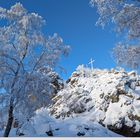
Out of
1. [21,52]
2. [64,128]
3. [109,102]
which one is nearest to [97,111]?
[109,102]

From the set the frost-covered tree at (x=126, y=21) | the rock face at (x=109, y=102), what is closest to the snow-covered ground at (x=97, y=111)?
the rock face at (x=109, y=102)

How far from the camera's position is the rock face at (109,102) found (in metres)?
28.0

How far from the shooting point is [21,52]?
65.6ft

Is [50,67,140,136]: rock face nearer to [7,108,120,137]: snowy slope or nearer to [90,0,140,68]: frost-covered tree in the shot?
[7,108,120,137]: snowy slope

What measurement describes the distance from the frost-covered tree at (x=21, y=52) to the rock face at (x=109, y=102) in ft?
24.2

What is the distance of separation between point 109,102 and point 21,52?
13630mm

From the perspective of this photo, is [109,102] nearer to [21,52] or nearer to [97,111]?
[97,111]

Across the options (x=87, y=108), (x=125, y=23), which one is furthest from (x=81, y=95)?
(x=125, y=23)

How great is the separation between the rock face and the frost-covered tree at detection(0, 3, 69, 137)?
291 inches

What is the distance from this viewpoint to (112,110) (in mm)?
29234

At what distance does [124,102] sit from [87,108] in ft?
14.5

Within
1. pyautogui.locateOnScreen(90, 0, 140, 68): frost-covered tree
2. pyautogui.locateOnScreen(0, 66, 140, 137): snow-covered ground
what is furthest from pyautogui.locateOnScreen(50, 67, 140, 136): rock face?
pyautogui.locateOnScreen(90, 0, 140, 68): frost-covered tree

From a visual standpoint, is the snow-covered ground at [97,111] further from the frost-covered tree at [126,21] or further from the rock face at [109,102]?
the frost-covered tree at [126,21]

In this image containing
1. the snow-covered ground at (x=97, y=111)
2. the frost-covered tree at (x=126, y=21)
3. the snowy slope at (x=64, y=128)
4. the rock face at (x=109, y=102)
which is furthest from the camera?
the rock face at (x=109, y=102)
